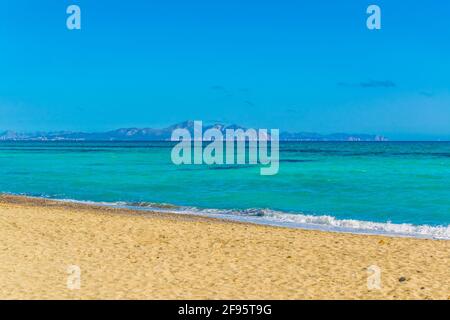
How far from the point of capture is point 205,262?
460 inches

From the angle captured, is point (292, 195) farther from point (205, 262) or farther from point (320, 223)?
point (205, 262)

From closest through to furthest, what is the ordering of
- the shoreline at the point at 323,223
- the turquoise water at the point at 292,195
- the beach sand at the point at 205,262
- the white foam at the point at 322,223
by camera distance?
the beach sand at the point at 205,262, the shoreline at the point at 323,223, the white foam at the point at 322,223, the turquoise water at the point at 292,195

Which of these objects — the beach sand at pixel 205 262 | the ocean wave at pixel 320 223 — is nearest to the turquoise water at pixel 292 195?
the ocean wave at pixel 320 223

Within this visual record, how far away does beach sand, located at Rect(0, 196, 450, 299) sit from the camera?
927 centimetres

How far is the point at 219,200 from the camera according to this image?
98.4ft

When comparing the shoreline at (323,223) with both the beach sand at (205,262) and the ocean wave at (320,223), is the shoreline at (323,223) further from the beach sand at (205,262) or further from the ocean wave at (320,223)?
the beach sand at (205,262)

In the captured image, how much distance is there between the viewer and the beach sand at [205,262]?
30.4ft

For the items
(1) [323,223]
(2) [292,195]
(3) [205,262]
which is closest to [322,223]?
(1) [323,223]

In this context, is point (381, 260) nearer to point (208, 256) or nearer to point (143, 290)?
point (208, 256)

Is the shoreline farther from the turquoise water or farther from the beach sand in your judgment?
the beach sand

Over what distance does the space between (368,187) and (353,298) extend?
29703mm

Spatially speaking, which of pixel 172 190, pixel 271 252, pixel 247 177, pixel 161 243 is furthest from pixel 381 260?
pixel 247 177

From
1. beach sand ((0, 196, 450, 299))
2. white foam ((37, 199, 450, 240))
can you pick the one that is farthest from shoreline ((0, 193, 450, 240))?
beach sand ((0, 196, 450, 299))

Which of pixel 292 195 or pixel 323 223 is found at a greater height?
pixel 323 223
